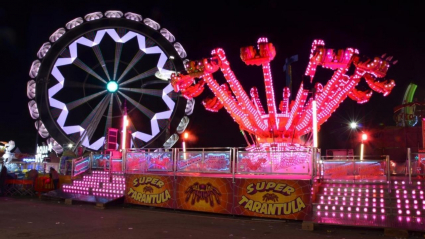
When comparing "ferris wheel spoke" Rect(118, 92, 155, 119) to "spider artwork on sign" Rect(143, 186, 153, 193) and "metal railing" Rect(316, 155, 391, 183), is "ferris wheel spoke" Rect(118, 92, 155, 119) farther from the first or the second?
"metal railing" Rect(316, 155, 391, 183)

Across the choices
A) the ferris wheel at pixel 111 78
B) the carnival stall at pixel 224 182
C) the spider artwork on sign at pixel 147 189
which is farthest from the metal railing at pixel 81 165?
the ferris wheel at pixel 111 78

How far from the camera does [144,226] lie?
33.5ft

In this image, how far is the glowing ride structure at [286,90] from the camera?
17578 millimetres

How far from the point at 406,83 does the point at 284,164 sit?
21159 mm

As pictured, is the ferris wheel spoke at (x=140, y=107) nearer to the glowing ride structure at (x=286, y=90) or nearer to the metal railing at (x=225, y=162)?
the glowing ride structure at (x=286, y=90)

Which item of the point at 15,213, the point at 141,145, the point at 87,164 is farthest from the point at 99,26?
the point at 15,213

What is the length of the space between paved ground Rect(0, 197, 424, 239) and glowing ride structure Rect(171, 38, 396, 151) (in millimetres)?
7308

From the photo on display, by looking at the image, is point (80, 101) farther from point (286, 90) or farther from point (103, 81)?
point (286, 90)

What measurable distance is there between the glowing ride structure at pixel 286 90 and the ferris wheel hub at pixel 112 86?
6971 mm

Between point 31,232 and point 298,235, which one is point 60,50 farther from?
point 298,235

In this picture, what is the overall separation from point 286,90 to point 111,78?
12.6 m

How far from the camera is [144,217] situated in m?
12.1

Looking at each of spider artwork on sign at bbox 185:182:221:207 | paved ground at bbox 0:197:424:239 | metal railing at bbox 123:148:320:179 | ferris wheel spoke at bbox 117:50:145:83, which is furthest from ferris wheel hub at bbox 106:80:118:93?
spider artwork on sign at bbox 185:182:221:207

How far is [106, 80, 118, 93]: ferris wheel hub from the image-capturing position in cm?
2589
